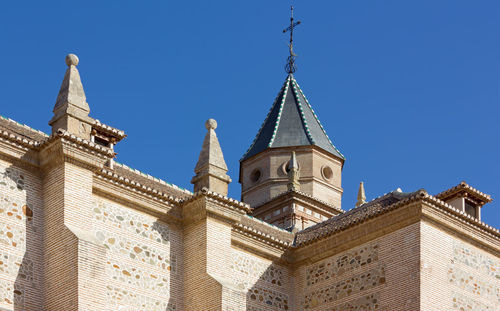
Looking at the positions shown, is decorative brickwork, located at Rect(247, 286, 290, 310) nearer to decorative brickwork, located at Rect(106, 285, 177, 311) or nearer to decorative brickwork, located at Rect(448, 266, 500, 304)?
decorative brickwork, located at Rect(106, 285, 177, 311)

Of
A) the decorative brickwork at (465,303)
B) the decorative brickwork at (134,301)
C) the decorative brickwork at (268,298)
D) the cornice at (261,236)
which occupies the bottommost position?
the decorative brickwork at (134,301)

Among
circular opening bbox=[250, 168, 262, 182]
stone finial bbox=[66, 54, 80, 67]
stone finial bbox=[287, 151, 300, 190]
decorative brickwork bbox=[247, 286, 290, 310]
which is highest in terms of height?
circular opening bbox=[250, 168, 262, 182]

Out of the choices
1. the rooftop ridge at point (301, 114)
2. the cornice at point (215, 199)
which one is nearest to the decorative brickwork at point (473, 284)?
the cornice at point (215, 199)

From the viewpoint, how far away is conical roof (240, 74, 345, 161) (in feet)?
94.9

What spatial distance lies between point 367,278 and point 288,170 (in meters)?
9.47

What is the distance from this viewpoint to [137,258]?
18.0 m

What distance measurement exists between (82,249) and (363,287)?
580 centimetres

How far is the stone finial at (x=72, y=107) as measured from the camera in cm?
1748

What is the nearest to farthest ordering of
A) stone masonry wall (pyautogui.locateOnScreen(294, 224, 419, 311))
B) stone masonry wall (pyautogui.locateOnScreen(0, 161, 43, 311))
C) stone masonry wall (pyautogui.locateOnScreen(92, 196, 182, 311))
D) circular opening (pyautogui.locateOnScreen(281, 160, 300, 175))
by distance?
stone masonry wall (pyautogui.locateOnScreen(0, 161, 43, 311)) → stone masonry wall (pyautogui.locateOnScreen(92, 196, 182, 311)) → stone masonry wall (pyautogui.locateOnScreen(294, 224, 419, 311)) → circular opening (pyautogui.locateOnScreen(281, 160, 300, 175))

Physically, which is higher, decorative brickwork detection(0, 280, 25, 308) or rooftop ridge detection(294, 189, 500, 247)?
rooftop ridge detection(294, 189, 500, 247)

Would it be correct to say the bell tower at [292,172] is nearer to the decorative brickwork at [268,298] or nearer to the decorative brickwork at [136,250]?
the decorative brickwork at [268,298]

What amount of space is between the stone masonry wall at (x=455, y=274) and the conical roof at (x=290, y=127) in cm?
970

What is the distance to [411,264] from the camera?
18.5 m

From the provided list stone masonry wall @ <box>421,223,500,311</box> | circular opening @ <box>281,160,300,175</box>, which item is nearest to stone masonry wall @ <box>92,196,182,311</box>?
stone masonry wall @ <box>421,223,500,311</box>
